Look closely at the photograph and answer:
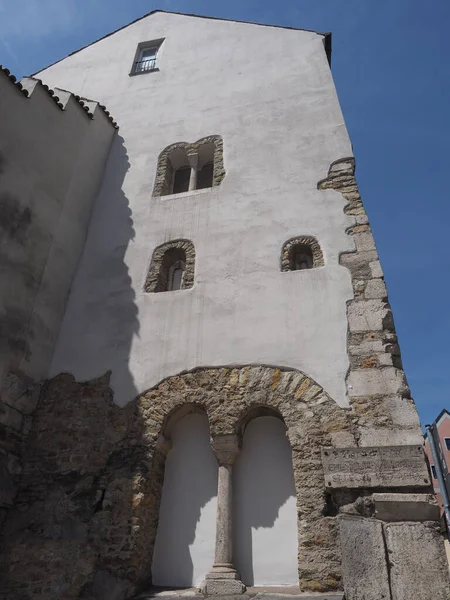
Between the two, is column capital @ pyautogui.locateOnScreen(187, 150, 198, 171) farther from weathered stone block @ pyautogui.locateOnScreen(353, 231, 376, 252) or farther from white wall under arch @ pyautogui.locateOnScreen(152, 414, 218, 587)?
white wall under arch @ pyautogui.locateOnScreen(152, 414, 218, 587)

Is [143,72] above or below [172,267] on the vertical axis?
above

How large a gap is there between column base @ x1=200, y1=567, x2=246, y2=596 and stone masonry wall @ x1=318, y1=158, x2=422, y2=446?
1.56m

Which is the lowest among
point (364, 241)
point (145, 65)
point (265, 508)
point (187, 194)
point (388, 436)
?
point (265, 508)

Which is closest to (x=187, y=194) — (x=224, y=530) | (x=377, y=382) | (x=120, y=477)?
(x=377, y=382)

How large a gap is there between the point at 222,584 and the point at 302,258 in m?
3.64

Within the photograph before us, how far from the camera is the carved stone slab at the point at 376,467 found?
3.97 metres

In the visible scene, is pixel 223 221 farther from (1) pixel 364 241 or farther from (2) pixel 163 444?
(2) pixel 163 444

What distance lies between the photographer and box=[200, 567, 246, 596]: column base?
399 cm

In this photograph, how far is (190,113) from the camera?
8.28 meters

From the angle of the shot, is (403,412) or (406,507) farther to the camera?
(403,412)

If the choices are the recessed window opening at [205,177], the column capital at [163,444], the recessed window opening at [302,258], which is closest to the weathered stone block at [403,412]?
the recessed window opening at [302,258]

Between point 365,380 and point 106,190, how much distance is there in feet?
16.6

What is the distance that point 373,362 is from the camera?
4707mm

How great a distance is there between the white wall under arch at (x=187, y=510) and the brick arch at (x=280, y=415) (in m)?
0.12
